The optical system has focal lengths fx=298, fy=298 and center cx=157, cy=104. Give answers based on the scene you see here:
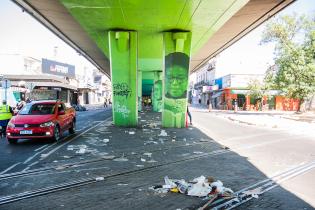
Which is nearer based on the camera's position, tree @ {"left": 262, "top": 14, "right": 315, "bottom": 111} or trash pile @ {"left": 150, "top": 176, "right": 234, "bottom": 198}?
trash pile @ {"left": 150, "top": 176, "right": 234, "bottom": 198}

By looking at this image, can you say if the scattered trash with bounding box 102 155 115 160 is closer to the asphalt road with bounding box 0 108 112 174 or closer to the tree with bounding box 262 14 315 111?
Answer: the asphalt road with bounding box 0 108 112 174

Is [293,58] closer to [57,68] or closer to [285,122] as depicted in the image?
[285,122]

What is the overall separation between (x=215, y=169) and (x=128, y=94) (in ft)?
39.0

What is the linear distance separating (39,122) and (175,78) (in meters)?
9.19

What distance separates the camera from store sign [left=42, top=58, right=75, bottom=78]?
5261 cm

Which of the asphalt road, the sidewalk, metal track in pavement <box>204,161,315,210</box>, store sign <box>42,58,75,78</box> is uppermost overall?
store sign <box>42,58,75,78</box>

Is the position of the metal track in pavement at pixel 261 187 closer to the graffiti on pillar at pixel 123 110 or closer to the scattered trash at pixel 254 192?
the scattered trash at pixel 254 192

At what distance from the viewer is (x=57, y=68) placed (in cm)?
5634

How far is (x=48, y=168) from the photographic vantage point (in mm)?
7176

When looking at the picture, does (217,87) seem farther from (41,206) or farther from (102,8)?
(41,206)

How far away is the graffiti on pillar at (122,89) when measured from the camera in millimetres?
18500

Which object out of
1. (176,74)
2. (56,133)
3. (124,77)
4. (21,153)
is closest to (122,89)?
(124,77)

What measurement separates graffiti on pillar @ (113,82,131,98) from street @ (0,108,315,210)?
23.7 feet

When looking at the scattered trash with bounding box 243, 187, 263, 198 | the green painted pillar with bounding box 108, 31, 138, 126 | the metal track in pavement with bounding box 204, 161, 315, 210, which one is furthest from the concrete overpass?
the scattered trash with bounding box 243, 187, 263, 198
